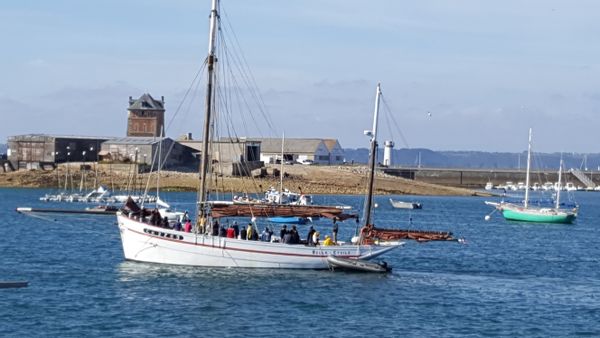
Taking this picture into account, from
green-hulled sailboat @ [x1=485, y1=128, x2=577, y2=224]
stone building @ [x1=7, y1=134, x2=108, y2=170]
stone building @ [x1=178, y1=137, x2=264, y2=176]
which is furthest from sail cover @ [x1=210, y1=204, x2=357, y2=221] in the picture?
stone building @ [x1=7, y1=134, x2=108, y2=170]

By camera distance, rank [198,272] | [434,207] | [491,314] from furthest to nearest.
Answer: [434,207]
[198,272]
[491,314]

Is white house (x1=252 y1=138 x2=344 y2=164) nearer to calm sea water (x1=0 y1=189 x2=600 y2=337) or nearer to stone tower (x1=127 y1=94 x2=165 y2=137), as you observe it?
stone tower (x1=127 y1=94 x2=165 y2=137)

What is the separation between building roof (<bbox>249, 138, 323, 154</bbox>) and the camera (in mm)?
178875

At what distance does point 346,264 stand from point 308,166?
11279 cm

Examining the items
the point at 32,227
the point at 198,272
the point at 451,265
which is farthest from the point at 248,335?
the point at 32,227

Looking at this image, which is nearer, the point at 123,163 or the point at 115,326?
the point at 115,326

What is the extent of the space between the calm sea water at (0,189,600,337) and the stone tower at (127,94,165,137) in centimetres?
9380

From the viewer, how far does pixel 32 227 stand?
81.1 metres

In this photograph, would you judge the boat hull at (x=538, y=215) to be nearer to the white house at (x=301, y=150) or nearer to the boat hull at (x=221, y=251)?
the boat hull at (x=221, y=251)

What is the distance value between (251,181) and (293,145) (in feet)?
155

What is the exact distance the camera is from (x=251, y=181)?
456 feet

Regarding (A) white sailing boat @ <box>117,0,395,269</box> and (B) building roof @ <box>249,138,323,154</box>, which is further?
(B) building roof @ <box>249,138,323,154</box>

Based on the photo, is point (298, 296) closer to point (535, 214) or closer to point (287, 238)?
point (287, 238)

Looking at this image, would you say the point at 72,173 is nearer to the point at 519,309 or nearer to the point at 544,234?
the point at 544,234
